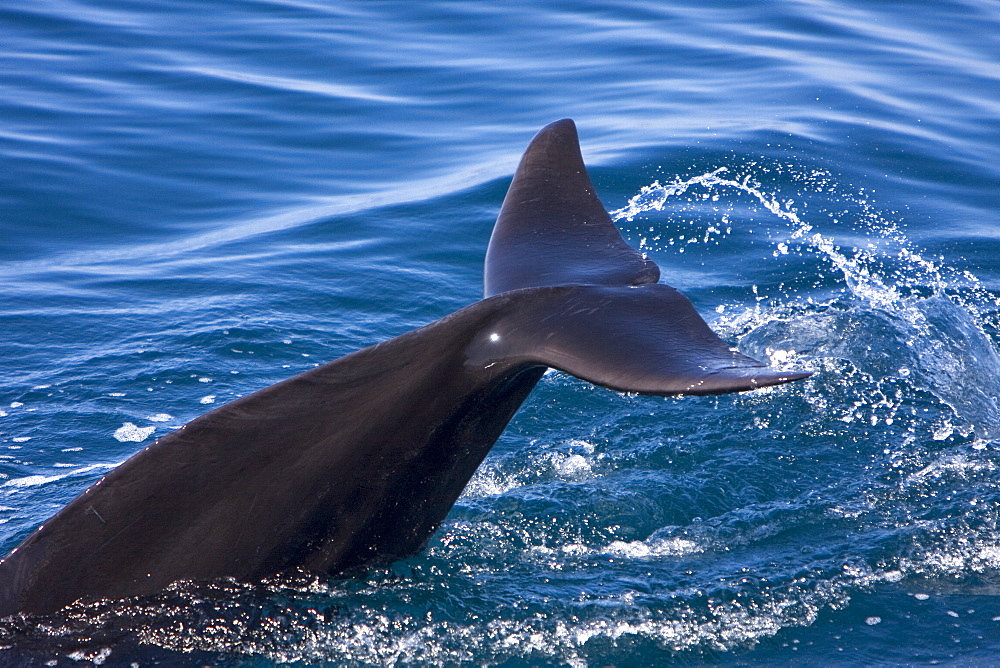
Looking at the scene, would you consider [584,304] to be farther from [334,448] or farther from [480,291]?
[480,291]

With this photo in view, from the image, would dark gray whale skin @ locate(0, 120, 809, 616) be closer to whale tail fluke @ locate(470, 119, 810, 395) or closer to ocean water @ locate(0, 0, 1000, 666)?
whale tail fluke @ locate(470, 119, 810, 395)

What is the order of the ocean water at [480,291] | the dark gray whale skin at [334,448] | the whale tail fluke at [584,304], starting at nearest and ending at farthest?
the whale tail fluke at [584,304] → the dark gray whale skin at [334,448] → the ocean water at [480,291]

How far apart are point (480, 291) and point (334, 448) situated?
5.22 meters

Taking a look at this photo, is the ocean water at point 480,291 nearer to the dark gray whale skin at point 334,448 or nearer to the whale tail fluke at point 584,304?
the dark gray whale skin at point 334,448

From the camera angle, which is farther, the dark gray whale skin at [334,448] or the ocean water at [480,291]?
the ocean water at [480,291]

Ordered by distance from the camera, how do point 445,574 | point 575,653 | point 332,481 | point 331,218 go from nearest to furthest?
point 332,481
point 575,653
point 445,574
point 331,218

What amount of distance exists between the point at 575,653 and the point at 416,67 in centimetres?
1352

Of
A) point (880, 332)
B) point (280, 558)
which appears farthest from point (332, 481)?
point (880, 332)

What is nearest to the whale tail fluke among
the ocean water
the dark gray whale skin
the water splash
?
the dark gray whale skin

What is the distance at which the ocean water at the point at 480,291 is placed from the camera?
4.97 m

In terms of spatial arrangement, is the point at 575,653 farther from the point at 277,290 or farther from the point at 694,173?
the point at 694,173

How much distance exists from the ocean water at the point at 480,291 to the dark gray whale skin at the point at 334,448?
0.18 meters

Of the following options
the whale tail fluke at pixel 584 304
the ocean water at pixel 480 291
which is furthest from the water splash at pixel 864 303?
the whale tail fluke at pixel 584 304

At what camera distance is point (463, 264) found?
10.0 m
